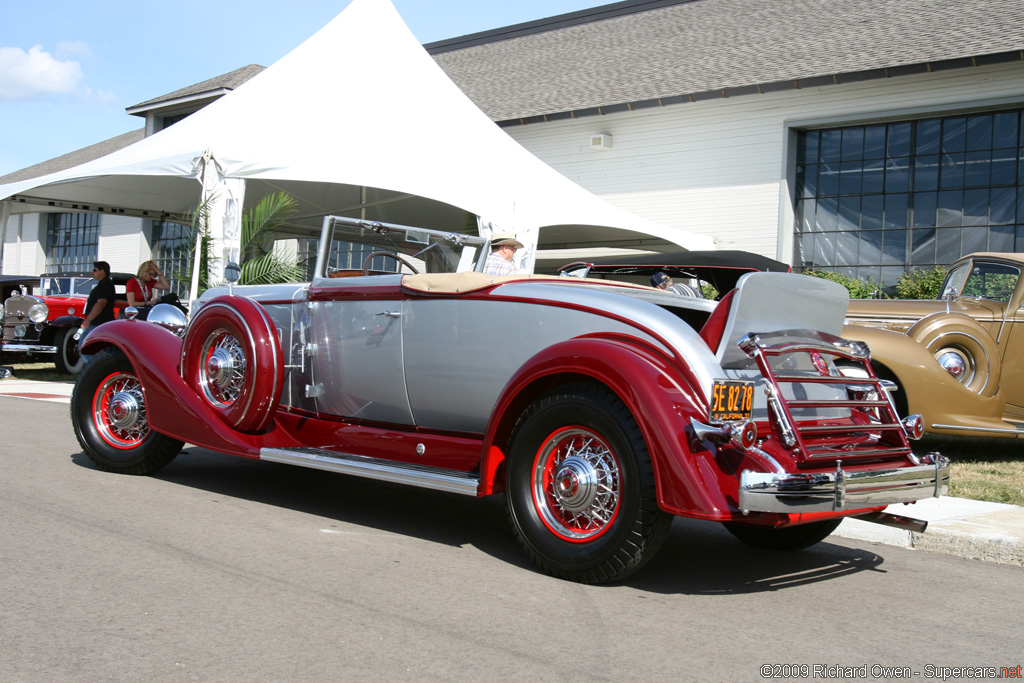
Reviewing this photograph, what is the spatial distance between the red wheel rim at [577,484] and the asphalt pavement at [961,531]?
1967 millimetres

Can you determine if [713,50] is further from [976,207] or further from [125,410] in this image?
[125,410]

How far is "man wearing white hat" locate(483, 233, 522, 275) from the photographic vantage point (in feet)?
19.0

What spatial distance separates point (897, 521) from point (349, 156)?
8.06m

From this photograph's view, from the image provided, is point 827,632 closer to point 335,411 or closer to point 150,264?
point 335,411

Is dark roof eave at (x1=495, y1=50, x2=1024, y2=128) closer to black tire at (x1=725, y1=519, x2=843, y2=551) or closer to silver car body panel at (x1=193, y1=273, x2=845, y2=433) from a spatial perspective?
silver car body panel at (x1=193, y1=273, x2=845, y2=433)

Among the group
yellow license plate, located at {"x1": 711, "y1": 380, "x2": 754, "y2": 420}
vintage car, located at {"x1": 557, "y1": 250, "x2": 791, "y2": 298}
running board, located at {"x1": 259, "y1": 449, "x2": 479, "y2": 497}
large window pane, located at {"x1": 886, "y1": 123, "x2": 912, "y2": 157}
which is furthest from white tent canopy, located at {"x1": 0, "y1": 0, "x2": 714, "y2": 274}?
yellow license plate, located at {"x1": 711, "y1": 380, "x2": 754, "y2": 420}

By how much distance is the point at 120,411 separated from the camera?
5.82m

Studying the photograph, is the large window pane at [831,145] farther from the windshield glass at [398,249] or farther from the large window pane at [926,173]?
the windshield glass at [398,249]

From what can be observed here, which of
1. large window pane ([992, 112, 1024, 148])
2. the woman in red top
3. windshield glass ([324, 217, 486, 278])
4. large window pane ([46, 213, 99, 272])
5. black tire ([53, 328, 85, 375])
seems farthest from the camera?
large window pane ([46, 213, 99, 272])

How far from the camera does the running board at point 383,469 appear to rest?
4086 mm

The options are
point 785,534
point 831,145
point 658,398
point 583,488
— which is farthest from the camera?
point 831,145

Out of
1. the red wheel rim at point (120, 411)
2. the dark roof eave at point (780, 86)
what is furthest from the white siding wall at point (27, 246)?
the red wheel rim at point (120, 411)

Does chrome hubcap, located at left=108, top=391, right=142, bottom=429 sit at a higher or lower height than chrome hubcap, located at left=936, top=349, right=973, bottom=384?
lower

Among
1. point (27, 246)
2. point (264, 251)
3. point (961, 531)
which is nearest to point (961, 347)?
point (961, 531)
